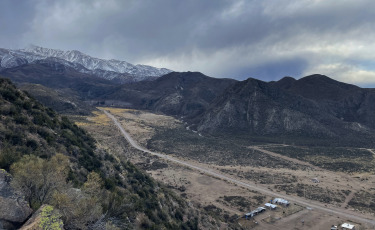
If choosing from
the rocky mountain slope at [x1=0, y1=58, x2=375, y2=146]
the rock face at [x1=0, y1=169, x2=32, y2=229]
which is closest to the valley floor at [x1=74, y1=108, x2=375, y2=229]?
the rock face at [x1=0, y1=169, x2=32, y2=229]

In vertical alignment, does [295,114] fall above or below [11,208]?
above

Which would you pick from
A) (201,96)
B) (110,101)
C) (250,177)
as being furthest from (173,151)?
(110,101)

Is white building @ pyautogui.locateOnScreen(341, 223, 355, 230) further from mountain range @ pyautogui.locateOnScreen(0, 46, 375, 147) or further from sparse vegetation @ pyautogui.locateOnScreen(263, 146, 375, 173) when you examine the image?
mountain range @ pyautogui.locateOnScreen(0, 46, 375, 147)

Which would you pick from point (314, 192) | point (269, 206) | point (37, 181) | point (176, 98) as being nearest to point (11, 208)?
point (37, 181)

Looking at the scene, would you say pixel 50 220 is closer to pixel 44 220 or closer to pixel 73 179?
pixel 44 220

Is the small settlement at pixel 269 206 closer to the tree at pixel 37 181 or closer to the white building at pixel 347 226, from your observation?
the white building at pixel 347 226

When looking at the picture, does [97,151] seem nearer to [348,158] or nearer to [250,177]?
[250,177]
